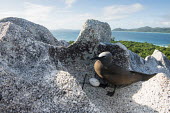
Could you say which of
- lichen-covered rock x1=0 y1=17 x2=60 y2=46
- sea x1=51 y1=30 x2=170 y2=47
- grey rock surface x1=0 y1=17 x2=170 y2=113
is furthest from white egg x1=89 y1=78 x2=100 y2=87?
sea x1=51 y1=30 x2=170 y2=47

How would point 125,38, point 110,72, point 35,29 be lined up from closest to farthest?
point 110,72, point 35,29, point 125,38

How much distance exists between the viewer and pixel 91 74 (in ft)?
11.5

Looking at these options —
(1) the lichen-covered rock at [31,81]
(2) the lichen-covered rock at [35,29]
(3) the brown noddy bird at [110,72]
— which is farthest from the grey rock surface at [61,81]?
(2) the lichen-covered rock at [35,29]

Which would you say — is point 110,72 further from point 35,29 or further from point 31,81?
point 35,29

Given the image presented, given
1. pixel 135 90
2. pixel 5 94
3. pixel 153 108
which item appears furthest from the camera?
pixel 135 90

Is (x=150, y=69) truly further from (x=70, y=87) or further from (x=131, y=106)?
(x=70, y=87)

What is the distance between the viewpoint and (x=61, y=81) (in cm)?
244

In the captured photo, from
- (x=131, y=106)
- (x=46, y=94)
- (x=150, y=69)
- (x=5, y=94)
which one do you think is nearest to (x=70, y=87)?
(x=46, y=94)

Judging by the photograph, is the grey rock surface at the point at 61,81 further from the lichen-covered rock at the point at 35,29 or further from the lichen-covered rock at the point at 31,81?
the lichen-covered rock at the point at 35,29

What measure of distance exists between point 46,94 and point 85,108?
0.50 metres

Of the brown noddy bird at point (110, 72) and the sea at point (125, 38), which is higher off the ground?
the brown noddy bird at point (110, 72)

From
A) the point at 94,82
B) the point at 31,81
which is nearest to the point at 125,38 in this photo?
the point at 94,82

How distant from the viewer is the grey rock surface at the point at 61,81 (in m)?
2.20

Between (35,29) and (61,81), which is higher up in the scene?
(35,29)
